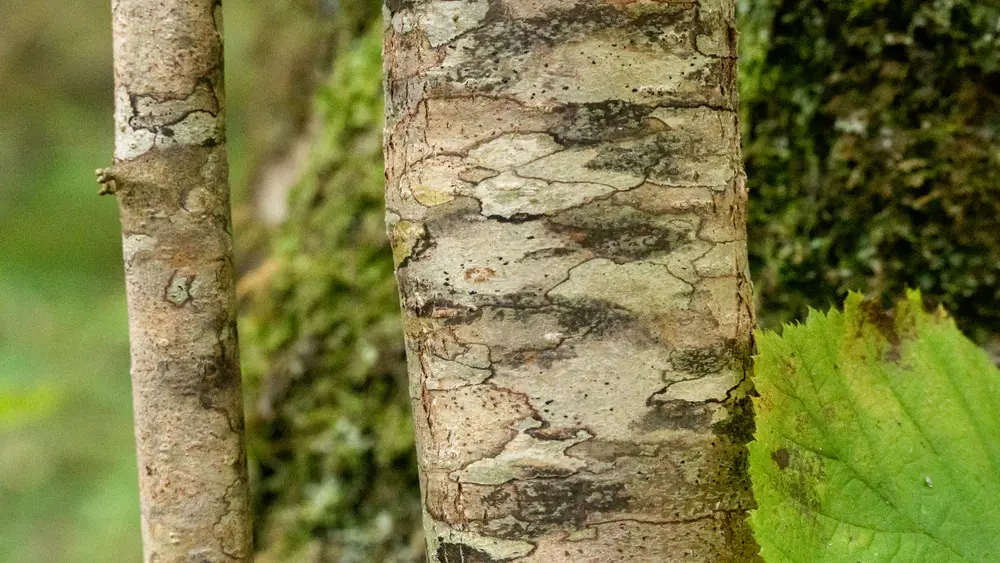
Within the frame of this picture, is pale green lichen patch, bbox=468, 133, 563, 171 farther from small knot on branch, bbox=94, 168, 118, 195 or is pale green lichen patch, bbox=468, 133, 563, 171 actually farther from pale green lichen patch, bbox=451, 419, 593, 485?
small knot on branch, bbox=94, 168, 118, 195

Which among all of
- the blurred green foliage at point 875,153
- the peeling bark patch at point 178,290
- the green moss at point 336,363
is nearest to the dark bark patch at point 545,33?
the peeling bark patch at point 178,290

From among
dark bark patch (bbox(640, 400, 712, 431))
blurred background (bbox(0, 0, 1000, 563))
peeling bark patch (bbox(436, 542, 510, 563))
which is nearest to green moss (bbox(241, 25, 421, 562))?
blurred background (bbox(0, 0, 1000, 563))

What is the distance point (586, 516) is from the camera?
2.26 feet

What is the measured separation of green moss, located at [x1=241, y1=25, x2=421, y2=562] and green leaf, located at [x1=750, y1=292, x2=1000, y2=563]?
1028 millimetres

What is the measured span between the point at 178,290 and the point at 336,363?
0.97m

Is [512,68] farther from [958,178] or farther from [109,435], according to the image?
[109,435]

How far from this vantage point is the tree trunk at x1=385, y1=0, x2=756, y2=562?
684mm

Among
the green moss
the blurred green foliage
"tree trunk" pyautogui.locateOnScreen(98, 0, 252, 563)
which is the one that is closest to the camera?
"tree trunk" pyautogui.locateOnScreen(98, 0, 252, 563)

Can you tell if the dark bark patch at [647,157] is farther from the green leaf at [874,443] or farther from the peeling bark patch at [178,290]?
the peeling bark patch at [178,290]

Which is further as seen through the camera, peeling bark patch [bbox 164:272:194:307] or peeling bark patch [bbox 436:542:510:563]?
peeling bark patch [bbox 164:272:194:307]

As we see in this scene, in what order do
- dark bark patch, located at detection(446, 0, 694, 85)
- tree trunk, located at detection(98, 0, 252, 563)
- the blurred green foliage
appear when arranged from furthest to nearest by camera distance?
the blurred green foliage, tree trunk, located at detection(98, 0, 252, 563), dark bark patch, located at detection(446, 0, 694, 85)

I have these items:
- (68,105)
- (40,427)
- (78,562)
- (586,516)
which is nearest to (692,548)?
(586,516)

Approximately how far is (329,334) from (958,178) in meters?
1.32

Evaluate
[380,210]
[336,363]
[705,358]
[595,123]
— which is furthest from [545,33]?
[336,363]
